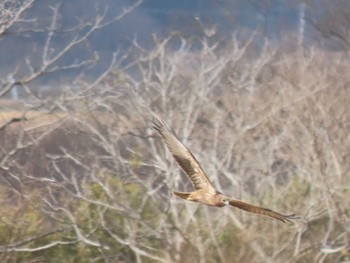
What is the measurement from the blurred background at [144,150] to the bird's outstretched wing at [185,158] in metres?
4.35

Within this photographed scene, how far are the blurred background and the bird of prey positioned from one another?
14.5 ft

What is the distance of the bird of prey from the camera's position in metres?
→ 3.17

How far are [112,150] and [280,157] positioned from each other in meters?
2.40

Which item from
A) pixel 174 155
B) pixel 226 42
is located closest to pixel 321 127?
pixel 226 42

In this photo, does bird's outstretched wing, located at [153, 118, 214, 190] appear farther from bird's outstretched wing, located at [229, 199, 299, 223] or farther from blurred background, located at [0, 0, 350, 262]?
blurred background, located at [0, 0, 350, 262]

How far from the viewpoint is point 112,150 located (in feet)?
33.4

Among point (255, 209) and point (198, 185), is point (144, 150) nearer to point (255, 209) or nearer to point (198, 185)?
point (198, 185)

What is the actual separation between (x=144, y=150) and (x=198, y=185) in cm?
768

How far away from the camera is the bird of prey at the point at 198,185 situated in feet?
10.4

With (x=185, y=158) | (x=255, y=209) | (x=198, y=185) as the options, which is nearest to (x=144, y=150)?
(x=185, y=158)

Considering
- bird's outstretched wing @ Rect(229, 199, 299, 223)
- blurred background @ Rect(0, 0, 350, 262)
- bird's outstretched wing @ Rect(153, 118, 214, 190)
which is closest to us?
bird's outstretched wing @ Rect(229, 199, 299, 223)

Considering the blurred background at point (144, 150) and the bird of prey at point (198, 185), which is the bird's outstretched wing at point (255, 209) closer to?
the bird of prey at point (198, 185)

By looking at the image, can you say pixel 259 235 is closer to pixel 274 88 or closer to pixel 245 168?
pixel 245 168

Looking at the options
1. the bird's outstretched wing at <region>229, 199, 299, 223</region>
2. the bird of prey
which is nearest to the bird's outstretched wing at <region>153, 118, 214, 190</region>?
the bird of prey
